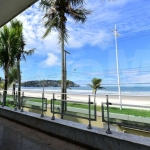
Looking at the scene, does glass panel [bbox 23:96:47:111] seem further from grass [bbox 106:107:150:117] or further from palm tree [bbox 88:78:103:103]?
palm tree [bbox 88:78:103:103]

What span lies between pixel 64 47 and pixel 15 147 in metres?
6.43

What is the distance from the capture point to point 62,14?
8.17m

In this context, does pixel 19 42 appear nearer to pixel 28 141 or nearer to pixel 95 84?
pixel 28 141

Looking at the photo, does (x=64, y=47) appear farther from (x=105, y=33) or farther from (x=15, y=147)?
(x=105, y=33)

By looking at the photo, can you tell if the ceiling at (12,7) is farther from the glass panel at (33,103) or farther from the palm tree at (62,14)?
the palm tree at (62,14)

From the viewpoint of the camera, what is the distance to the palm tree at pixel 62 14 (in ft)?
26.5

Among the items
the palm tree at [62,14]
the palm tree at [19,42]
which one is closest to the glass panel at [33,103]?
the palm tree at [62,14]

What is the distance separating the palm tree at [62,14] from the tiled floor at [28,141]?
491 cm

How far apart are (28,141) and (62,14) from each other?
685 centimetres

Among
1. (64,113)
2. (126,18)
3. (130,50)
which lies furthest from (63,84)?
(130,50)

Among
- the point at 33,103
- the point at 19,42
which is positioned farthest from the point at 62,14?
the point at 33,103

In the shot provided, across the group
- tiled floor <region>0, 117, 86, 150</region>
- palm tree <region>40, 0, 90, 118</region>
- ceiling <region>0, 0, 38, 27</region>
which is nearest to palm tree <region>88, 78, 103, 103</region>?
palm tree <region>40, 0, 90, 118</region>

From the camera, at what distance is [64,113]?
3.50 metres

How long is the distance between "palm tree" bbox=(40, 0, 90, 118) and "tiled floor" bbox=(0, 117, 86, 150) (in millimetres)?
4907
